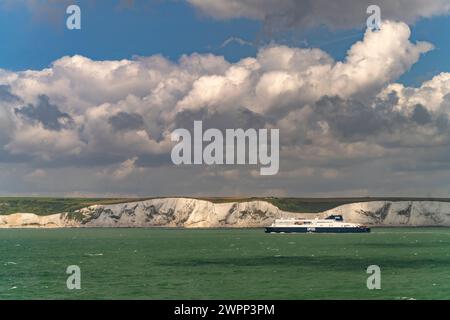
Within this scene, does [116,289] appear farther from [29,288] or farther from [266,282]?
[266,282]

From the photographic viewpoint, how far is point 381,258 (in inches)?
4823

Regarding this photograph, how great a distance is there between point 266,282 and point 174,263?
100ft

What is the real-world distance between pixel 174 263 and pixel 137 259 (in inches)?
453

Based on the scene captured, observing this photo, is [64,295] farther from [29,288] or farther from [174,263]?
[174,263]

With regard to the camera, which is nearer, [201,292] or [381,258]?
[201,292]

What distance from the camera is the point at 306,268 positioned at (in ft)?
325

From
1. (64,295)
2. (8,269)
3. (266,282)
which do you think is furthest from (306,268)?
(8,269)

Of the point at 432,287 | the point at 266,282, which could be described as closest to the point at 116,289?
the point at 266,282
